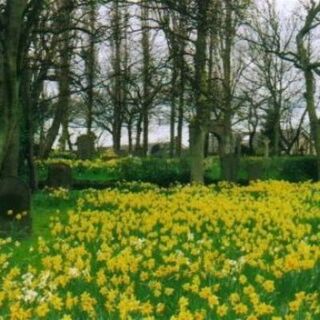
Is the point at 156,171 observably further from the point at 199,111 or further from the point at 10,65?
the point at 10,65

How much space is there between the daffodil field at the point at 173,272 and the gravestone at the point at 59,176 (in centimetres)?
1040

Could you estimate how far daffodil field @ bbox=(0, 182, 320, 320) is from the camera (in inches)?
211

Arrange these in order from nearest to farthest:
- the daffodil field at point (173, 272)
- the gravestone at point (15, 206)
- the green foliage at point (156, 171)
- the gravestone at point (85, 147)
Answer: the daffodil field at point (173, 272) < the gravestone at point (15, 206) < the green foliage at point (156, 171) < the gravestone at point (85, 147)

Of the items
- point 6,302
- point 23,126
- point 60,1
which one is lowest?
point 6,302

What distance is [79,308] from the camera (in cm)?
555

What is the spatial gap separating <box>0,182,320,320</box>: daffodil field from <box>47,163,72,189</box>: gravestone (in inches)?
410

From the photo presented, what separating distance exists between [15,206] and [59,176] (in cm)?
1095

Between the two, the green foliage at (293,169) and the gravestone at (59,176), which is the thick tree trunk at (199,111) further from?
the green foliage at (293,169)

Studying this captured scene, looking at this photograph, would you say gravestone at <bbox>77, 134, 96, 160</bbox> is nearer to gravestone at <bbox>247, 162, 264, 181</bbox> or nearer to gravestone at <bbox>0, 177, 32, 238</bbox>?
gravestone at <bbox>247, 162, 264, 181</bbox>

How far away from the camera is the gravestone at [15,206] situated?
39.0 ft

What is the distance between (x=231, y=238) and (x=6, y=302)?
4.28 meters

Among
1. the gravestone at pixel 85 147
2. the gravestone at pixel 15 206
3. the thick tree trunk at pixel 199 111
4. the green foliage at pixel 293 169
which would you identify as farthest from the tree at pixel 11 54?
the gravestone at pixel 85 147

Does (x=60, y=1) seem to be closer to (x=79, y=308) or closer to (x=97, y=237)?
(x=97, y=237)

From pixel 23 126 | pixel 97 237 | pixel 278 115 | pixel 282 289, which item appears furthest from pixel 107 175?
pixel 282 289
